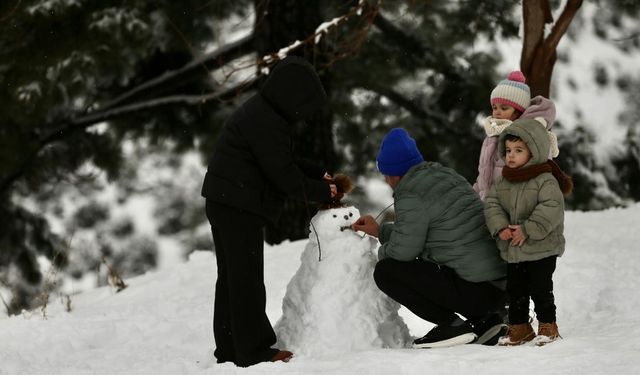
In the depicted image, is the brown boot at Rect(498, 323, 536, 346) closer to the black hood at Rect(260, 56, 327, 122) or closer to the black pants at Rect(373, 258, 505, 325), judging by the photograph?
the black pants at Rect(373, 258, 505, 325)

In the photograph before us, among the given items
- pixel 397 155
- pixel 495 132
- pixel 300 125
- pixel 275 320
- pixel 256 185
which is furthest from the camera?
pixel 300 125

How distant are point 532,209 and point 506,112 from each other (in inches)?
34.0

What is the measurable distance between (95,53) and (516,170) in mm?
5799

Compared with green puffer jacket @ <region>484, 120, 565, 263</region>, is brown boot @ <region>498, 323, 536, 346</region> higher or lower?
lower

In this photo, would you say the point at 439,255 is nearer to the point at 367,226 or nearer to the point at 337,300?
the point at 367,226

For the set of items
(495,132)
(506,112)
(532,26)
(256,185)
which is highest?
(532,26)

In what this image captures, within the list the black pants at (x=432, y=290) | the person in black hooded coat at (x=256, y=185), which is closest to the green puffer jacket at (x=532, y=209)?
the black pants at (x=432, y=290)

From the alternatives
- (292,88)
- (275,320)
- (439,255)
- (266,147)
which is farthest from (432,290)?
(275,320)

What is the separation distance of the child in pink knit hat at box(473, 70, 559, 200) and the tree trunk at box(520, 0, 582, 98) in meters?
1.92

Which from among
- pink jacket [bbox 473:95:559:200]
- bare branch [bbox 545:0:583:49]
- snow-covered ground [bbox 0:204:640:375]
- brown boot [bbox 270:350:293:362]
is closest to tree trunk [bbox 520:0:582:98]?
bare branch [bbox 545:0:583:49]

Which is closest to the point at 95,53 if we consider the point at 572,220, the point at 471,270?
the point at 572,220

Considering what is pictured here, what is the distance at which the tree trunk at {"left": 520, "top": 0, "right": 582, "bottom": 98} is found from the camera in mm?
6609

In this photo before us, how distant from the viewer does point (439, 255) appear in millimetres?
4148

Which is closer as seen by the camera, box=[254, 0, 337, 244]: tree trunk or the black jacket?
the black jacket
